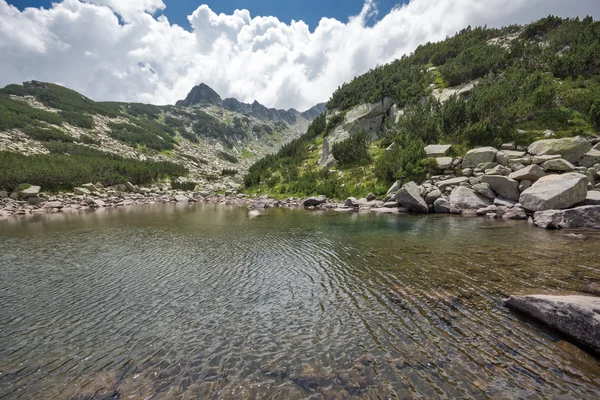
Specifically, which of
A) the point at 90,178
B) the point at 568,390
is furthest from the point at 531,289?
the point at 90,178

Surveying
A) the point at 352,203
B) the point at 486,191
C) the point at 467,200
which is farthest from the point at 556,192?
the point at 352,203

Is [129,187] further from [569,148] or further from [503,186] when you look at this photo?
[569,148]

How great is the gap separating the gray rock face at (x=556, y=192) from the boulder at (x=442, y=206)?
7.46m

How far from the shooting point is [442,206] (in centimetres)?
3186

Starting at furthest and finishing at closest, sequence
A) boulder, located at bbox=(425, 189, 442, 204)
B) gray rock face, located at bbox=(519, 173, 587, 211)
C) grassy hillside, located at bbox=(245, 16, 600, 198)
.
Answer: grassy hillside, located at bbox=(245, 16, 600, 198), boulder, located at bbox=(425, 189, 442, 204), gray rock face, located at bbox=(519, 173, 587, 211)

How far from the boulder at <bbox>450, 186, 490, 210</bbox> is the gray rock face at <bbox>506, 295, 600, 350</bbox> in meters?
25.8

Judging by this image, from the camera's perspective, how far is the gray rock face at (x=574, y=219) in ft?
63.8

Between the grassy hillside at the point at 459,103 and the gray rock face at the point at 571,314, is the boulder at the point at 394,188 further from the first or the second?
the gray rock face at the point at 571,314

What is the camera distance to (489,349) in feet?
22.1

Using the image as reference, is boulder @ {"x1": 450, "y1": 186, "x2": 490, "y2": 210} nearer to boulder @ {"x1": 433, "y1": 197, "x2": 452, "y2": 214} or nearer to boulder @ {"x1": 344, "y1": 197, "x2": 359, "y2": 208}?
boulder @ {"x1": 433, "y1": 197, "x2": 452, "y2": 214}

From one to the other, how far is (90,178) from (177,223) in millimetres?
48249

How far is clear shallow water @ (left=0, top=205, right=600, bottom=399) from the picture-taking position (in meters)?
5.73

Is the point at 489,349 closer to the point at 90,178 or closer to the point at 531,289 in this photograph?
the point at 531,289

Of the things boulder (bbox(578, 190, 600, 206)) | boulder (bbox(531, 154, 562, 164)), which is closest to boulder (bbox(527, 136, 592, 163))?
boulder (bbox(531, 154, 562, 164))
